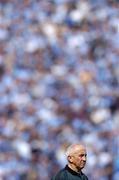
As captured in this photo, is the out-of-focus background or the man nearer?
the man

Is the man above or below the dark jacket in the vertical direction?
above

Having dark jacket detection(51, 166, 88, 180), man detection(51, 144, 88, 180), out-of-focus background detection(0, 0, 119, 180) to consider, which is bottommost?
dark jacket detection(51, 166, 88, 180)

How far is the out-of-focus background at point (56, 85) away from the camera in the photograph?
9586 mm

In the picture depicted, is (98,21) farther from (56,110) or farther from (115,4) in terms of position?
(56,110)

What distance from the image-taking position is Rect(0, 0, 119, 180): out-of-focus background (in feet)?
31.4

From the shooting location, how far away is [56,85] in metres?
10.5

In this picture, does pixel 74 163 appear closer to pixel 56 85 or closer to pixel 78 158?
pixel 78 158

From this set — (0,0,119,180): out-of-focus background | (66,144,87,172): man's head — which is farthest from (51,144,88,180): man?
(0,0,119,180): out-of-focus background

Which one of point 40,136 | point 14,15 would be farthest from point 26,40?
point 40,136

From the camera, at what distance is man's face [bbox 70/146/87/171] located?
528 cm

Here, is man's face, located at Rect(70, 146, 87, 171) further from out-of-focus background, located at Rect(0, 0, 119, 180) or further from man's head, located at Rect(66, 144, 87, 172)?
out-of-focus background, located at Rect(0, 0, 119, 180)

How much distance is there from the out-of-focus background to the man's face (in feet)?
12.9

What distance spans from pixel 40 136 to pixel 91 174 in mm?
786

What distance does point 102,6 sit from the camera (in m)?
11.5
